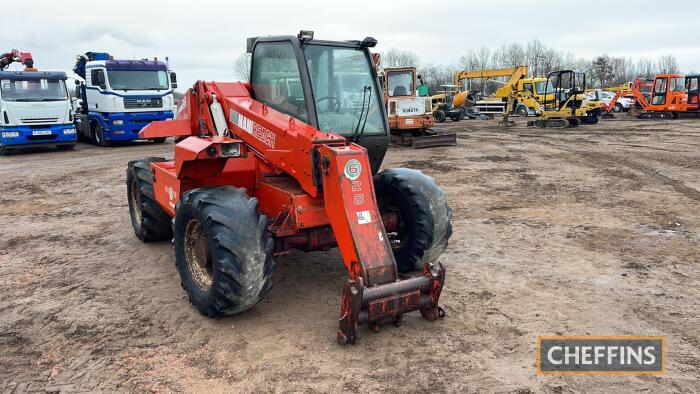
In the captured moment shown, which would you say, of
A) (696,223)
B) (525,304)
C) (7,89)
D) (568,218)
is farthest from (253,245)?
(7,89)

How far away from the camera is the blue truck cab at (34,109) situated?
1684cm

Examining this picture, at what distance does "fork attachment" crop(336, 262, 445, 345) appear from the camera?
12.5 feet

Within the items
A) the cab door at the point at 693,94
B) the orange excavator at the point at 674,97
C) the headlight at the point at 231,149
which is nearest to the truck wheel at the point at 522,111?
the orange excavator at the point at 674,97

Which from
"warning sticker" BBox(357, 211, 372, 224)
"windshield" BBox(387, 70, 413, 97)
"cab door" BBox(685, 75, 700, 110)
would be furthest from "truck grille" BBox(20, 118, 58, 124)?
"cab door" BBox(685, 75, 700, 110)

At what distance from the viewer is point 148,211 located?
22.2ft

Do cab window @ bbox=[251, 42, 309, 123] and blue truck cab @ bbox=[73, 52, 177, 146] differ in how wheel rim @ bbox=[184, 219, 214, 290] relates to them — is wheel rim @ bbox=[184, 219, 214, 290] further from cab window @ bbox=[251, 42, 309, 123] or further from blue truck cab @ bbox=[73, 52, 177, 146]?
blue truck cab @ bbox=[73, 52, 177, 146]

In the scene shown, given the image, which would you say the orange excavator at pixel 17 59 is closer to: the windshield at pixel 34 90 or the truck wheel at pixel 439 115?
the windshield at pixel 34 90

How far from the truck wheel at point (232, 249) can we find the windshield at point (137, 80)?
15.5 meters

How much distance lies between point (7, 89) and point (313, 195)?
53.9ft

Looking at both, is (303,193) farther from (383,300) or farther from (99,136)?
(99,136)

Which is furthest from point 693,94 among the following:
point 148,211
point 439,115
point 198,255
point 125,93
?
point 198,255

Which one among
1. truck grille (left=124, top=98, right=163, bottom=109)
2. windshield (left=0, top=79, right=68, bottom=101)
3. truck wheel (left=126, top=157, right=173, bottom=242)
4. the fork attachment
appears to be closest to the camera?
the fork attachment

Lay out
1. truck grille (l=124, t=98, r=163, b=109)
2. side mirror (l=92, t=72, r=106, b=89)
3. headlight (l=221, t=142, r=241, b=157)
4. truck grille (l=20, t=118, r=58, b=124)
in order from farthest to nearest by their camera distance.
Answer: truck grille (l=124, t=98, r=163, b=109) < side mirror (l=92, t=72, r=106, b=89) < truck grille (l=20, t=118, r=58, b=124) < headlight (l=221, t=142, r=241, b=157)

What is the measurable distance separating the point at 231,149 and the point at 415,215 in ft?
5.82
